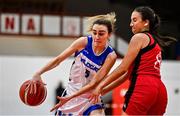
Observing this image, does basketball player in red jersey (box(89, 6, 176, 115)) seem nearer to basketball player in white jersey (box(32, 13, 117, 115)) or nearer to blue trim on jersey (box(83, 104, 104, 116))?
basketball player in white jersey (box(32, 13, 117, 115))

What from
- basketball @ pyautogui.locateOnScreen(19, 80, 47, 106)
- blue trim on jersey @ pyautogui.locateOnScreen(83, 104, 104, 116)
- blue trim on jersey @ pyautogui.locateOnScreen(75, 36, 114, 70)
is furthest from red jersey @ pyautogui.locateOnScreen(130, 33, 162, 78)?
basketball @ pyautogui.locateOnScreen(19, 80, 47, 106)

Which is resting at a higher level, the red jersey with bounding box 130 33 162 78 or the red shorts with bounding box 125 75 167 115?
the red jersey with bounding box 130 33 162 78

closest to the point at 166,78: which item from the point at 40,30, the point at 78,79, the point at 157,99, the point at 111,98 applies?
the point at 111,98

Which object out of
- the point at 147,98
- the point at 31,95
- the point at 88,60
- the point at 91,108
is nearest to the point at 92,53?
the point at 88,60

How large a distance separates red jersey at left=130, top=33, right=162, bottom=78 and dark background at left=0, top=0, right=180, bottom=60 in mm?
7961

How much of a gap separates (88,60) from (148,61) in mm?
985

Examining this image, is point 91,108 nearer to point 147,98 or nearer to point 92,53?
point 92,53

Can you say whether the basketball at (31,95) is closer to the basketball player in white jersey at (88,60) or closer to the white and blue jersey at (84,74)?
the basketball player in white jersey at (88,60)

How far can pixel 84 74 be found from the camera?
205 inches

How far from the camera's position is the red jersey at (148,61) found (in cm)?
434

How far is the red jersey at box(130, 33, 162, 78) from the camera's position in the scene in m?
4.34

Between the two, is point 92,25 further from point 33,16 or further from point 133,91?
point 33,16

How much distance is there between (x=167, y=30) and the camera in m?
13.2

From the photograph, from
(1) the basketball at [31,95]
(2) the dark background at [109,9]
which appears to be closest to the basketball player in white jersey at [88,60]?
(1) the basketball at [31,95]
